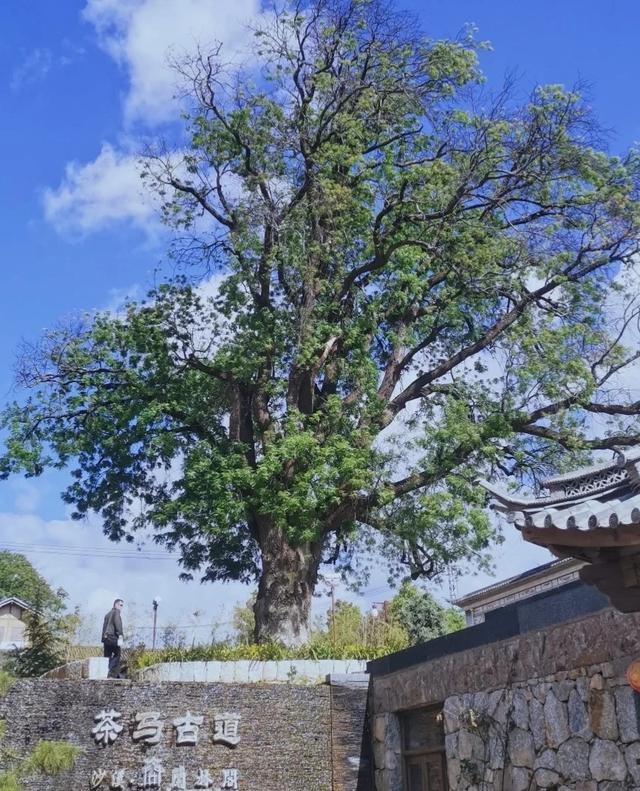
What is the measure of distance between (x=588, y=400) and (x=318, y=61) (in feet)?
24.9

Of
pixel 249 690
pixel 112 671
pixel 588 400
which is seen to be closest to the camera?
pixel 249 690

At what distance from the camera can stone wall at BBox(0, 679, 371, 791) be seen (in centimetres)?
1018

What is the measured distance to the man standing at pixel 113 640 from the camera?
1292cm

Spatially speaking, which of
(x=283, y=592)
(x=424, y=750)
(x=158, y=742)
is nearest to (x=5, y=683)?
(x=158, y=742)

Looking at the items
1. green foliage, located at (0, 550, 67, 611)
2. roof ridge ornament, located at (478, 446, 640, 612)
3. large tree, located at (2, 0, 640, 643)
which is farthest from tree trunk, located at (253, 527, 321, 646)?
green foliage, located at (0, 550, 67, 611)

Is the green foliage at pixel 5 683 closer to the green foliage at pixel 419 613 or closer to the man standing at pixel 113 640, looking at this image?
the man standing at pixel 113 640

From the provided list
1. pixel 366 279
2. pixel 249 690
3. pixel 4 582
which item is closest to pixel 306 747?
pixel 249 690

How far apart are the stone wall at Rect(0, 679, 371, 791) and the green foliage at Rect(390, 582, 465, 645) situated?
664cm

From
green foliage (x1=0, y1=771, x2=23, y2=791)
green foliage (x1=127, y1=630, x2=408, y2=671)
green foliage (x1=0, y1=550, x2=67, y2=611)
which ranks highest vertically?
green foliage (x1=0, y1=550, x2=67, y2=611)

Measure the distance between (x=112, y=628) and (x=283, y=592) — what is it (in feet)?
8.49

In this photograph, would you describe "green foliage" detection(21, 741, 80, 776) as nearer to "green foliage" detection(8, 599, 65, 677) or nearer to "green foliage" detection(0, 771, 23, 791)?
"green foliage" detection(0, 771, 23, 791)

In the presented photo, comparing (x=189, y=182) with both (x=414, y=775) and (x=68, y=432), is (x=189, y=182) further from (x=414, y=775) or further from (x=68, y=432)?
(x=414, y=775)

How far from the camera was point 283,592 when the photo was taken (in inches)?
549

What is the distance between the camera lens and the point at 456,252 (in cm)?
1559
